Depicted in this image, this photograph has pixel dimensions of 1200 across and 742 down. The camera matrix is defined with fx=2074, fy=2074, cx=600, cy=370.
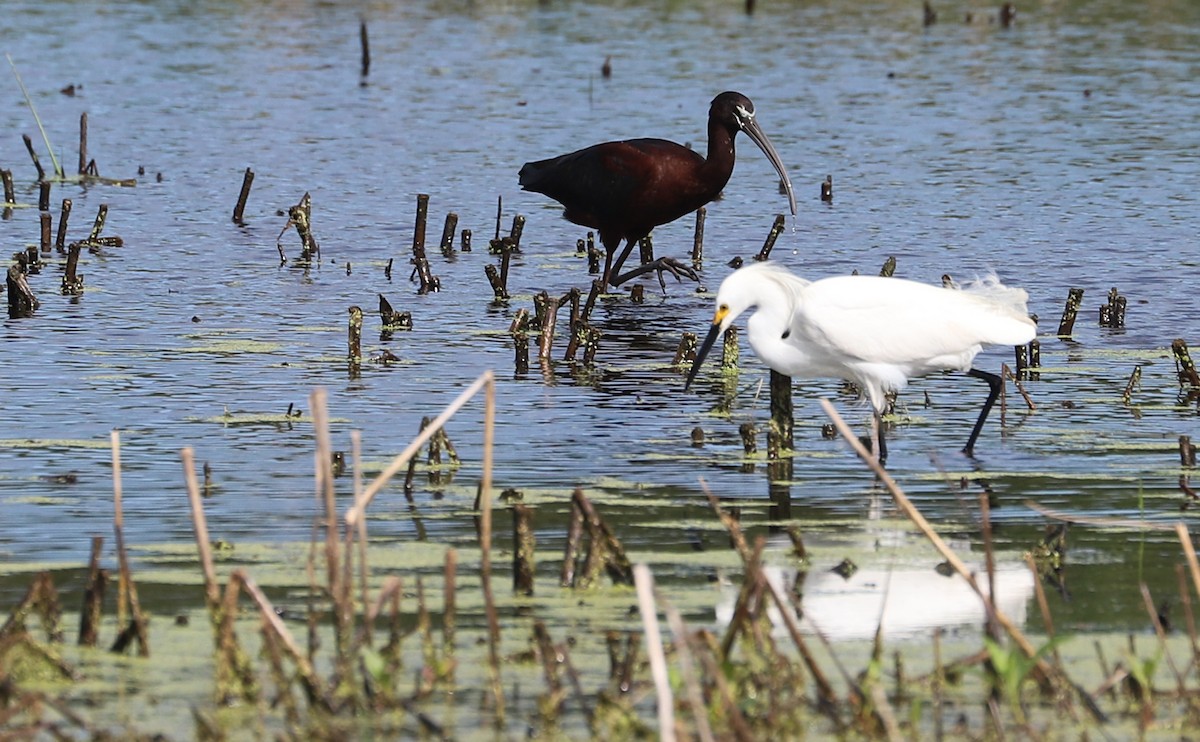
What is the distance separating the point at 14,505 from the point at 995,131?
Answer: 15.6 metres

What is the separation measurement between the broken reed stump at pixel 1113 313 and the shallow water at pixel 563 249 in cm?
13

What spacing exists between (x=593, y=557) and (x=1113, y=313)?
6361 millimetres

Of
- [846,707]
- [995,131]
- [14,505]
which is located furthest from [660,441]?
[995,131]

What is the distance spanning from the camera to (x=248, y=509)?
299 inches

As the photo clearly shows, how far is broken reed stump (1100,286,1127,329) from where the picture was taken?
11820mm

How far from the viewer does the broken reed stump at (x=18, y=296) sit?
11812 millimetres

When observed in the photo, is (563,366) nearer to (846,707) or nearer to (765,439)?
(765,439)

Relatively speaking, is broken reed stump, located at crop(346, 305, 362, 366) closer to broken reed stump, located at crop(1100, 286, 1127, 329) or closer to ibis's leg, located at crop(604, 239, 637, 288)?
ibis's leg, located at crop(604, 239, 637, 288)

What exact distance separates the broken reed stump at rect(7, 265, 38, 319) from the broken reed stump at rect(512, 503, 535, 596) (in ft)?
20.8

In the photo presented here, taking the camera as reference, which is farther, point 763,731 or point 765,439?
point 765,439

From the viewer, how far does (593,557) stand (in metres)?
6.26

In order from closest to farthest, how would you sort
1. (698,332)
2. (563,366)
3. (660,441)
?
(660,441) → (563,366) → (698,332)

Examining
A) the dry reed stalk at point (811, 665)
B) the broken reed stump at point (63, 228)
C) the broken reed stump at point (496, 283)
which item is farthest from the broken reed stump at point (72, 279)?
the dry reed stalk at point (811, 665)

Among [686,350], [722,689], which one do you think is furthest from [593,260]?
[722,689]
